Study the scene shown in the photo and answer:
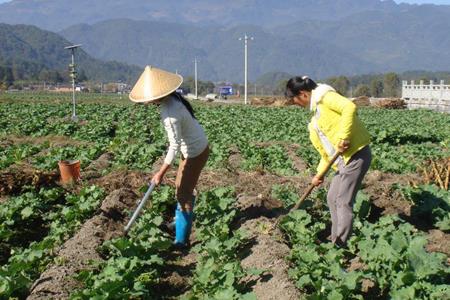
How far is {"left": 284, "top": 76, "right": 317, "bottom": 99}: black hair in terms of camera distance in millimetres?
5016

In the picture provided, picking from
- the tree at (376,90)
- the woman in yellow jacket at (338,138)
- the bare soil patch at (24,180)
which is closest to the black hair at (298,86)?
the woman in yellow jacket at (338,138)

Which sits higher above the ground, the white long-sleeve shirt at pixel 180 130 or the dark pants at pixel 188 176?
the white long-sleeve shirt at pixel 180 130

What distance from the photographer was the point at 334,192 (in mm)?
5367

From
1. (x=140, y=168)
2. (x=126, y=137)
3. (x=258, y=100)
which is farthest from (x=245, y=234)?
(x=258, y=100)

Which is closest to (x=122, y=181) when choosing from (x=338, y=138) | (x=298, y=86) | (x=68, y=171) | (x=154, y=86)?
(x=68, y=171)

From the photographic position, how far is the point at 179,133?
5.50 metres

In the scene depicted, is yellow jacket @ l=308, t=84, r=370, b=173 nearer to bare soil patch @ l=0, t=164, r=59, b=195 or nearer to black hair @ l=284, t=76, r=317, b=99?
black hair @ l=284, t=76, r=317, b=99

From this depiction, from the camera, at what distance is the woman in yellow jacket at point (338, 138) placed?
4969 mm

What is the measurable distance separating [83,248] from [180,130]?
1.51 m

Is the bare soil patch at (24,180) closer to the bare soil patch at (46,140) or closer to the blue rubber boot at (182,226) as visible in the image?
the blue rubber boot at (182,226)

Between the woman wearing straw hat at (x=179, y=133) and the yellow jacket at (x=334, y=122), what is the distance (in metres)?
1.22

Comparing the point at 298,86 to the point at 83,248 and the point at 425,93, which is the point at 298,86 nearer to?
the point at 83,248

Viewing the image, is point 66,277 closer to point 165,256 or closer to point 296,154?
point 165,256

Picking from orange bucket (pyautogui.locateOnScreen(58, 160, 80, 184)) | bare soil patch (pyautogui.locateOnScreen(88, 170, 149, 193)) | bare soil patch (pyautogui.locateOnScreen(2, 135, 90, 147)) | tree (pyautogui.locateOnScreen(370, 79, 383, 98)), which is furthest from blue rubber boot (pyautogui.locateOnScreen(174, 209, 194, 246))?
tree (pyautogui.locateOnScreen(370, 79, 383, 98))
